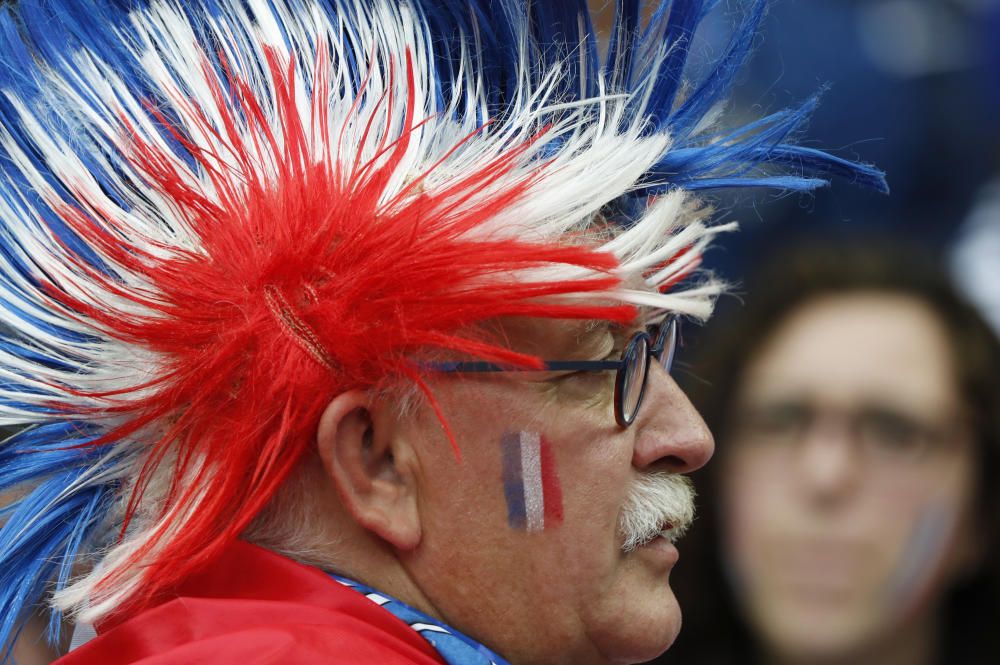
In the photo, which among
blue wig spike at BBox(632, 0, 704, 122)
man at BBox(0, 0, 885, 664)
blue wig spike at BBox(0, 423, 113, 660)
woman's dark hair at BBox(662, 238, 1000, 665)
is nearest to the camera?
man at BBox(0, 0, 885, 664)

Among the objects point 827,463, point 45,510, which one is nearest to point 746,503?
point 827,463

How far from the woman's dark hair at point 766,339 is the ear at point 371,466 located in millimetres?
1695

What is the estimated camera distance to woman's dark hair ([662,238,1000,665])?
3291 millimetres

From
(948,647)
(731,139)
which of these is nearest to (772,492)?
(948,647)

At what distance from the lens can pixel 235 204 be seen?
1736 millimetres

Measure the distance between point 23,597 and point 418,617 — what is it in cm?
61

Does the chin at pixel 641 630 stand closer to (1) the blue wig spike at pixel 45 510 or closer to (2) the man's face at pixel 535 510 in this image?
(2) the man's face at pixel 535 510

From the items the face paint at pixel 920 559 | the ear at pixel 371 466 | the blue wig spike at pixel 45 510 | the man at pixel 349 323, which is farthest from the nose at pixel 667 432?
the face paint at pixel 920 559

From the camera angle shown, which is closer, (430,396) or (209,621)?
(209,621)

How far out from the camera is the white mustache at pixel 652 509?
1865 mm

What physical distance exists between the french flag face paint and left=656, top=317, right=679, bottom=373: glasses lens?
1.08 feet

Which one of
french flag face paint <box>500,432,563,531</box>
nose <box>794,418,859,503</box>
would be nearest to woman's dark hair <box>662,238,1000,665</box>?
nose <box>794,418,859,503</box>

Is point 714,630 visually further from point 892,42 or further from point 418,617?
point 892,42

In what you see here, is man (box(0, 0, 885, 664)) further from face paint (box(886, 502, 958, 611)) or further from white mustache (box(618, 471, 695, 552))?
face paint (box(886, 502, 958, 611))
